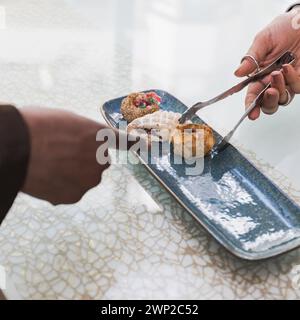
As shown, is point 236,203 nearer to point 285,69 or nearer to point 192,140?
point 192,140

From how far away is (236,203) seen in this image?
2.43ft

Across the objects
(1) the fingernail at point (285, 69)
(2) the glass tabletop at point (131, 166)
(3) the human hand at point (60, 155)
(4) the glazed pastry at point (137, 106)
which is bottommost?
(2) the glass tabletop at point (131, 166)

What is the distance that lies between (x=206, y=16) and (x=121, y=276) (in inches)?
45.3

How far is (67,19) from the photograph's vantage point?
144 cm

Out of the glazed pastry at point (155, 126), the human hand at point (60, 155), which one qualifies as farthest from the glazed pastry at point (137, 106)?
the human hand at point (60, 155)

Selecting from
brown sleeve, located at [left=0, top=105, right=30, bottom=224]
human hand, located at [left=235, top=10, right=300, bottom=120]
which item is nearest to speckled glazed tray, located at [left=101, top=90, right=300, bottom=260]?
human hand, located at [left=235, top=10, right=300, bottom=120]

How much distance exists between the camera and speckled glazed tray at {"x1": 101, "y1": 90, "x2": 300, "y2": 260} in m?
0.66

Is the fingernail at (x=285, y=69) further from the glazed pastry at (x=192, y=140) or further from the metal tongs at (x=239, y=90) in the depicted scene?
the glazed pastry at (x=192, y=140)

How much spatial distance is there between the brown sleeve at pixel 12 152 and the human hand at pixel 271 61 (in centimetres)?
51

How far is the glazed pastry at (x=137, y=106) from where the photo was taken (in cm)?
92

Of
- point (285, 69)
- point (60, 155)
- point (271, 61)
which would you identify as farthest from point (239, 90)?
point (60, 155)

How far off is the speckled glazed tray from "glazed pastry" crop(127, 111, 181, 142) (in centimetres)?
4

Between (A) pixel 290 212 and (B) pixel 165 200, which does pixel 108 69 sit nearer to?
(B) pixel 165 200

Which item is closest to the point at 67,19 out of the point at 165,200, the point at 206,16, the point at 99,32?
the point at 99,32
